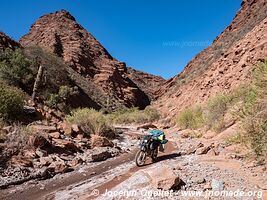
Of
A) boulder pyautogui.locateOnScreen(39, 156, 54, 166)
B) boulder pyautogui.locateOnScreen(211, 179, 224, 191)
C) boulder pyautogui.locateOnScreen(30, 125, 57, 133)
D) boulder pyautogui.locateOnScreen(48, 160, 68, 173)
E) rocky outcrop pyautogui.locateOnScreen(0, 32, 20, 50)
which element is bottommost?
boulder pyautogui.locateOnScreen(211, 179, 224, 191)

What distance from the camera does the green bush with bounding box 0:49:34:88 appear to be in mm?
22044

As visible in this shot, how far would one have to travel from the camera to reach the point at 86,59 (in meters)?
59.0

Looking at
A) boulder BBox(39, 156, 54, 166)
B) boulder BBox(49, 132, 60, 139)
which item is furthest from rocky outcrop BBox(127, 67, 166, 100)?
boulder BBox(39, 156, 54, 166)

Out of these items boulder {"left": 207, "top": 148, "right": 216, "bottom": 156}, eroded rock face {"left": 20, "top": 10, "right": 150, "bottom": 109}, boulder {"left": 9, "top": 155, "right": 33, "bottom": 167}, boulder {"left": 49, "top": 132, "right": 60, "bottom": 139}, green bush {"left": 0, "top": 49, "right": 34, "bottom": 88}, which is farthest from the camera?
eroded rock face {"left": 20, "top": 10, "right": 150, "bottom": 109}

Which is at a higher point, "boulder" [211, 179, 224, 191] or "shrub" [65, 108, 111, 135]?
"shrub" [65, 108, 111, 135]

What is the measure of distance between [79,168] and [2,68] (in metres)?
15.9

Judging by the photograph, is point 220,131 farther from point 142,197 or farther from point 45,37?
point 45,37

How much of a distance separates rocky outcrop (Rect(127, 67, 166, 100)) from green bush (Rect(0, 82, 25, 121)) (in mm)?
61315

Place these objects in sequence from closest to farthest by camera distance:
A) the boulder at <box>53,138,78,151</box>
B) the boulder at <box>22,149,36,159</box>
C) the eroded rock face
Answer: the boulder at <box>22,149,36,159</box>, the boulder at <box>53,138,78,151</box>, the eroded rock face

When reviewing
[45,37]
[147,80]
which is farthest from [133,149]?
[147,80]

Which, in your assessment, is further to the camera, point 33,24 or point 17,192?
point 33,24

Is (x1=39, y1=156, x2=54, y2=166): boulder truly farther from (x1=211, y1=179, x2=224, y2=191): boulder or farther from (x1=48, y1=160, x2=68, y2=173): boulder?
(x1=211, y1=179, x2=224, y2=191): boulder

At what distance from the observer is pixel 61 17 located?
223 feet

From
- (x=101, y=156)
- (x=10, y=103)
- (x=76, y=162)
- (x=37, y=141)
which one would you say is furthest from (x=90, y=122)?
(x=76, y=162)
